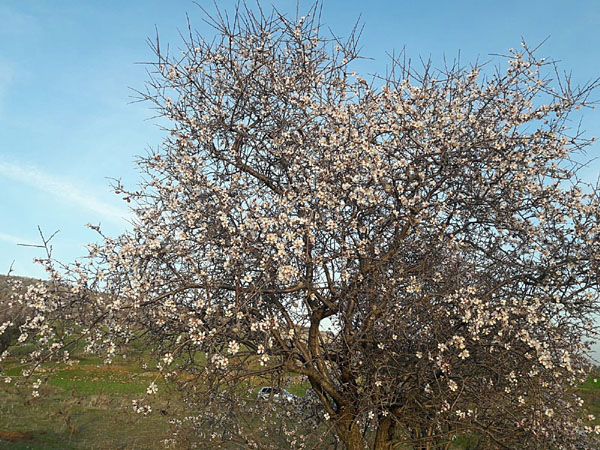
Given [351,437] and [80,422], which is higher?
[80,422]

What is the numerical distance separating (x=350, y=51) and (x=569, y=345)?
530cm

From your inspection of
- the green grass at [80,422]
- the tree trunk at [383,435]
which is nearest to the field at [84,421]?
the green grass at [80,422]

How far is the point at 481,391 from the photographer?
595 cm

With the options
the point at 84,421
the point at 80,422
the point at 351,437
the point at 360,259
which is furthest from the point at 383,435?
the point at 84,421

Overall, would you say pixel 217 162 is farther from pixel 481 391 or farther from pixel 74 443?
pixel 74 443

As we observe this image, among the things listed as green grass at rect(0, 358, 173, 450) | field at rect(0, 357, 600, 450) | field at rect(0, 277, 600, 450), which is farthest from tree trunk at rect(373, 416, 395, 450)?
green grass at rect(0, 358, 173, 450)

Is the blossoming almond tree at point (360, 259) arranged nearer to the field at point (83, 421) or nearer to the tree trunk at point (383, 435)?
the tree trunk at point (383, 435)

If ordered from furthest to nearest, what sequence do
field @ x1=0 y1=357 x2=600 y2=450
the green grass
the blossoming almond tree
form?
the green grass < field @ x1=0 y1=357 x2=600 y2=450 < the blossoming almond tree

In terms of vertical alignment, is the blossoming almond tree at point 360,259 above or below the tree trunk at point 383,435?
above

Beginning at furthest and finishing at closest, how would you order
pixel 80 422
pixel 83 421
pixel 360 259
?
pixel 83 421, pixel 80 422, pixel 360 259

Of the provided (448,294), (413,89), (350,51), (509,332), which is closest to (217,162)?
(350,51)

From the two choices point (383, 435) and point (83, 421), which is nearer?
point (383, 435)

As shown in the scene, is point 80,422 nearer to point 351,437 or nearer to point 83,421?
point 83,421

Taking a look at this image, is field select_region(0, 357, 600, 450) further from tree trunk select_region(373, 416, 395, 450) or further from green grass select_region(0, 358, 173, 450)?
tree trunk select_region(373, 416, 395, 450)
